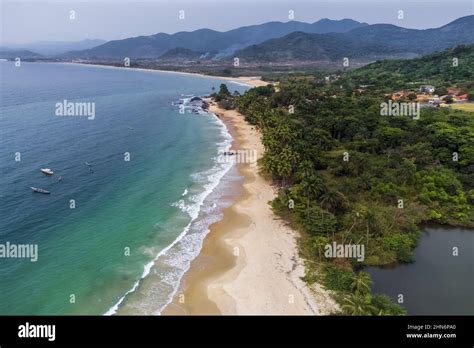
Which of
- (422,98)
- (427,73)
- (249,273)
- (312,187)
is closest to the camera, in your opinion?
(249,273)

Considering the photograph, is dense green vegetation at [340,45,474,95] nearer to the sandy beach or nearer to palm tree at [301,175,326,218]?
palm tree at [301,175,326,218]

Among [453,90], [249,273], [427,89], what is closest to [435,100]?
[427,89]

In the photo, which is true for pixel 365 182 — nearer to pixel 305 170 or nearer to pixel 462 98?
→ pixel 305 170

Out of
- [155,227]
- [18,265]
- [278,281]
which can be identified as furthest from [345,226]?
[18,265]

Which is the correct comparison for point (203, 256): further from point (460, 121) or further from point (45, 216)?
point (460, 121)

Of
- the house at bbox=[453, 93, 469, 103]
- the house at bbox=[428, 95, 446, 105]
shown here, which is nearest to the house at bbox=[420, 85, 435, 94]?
the house at bbox=[428, 95, 446, 105]
